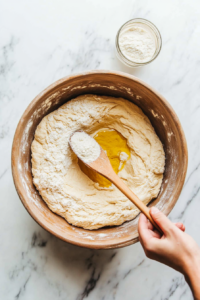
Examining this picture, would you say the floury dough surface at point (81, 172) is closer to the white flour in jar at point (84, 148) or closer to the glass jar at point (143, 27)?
the white flour in jar at point (84, 148)

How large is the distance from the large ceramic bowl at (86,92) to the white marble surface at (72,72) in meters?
0.21

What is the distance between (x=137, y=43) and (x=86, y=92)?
0.44 metres

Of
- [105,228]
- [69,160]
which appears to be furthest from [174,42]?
[105,228]

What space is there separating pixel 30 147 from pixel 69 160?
22 cm

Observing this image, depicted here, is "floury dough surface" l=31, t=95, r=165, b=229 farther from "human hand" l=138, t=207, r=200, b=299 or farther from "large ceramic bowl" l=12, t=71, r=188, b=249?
"human hand" l=138, t=207, r=200, b=299

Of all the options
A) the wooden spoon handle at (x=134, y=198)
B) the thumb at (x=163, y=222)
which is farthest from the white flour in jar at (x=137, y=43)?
the thumb at (x=163, y=222)

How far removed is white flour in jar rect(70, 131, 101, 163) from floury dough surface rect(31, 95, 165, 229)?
48 millimetres

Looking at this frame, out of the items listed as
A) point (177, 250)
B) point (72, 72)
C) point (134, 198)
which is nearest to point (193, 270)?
point (177, 250)

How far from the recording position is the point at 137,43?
1541 mm

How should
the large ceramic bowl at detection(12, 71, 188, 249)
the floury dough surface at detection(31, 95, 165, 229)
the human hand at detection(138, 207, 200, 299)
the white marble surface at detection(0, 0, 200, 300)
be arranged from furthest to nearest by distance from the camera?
the white marble surface at detection(0, 0, 200, 300) → the floury dough surface at detection(31, 95, 165, 229) → the large ceramic bowl at detection(12, 71, 188, 249) → the human hand at detection(138, 207, 200, 299)

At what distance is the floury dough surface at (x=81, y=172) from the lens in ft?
4.43

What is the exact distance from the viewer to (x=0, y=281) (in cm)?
146

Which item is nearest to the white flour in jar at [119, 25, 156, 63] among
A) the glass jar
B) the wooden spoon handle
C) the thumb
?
the glass jar

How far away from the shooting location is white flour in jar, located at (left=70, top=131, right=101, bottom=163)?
1370mm
